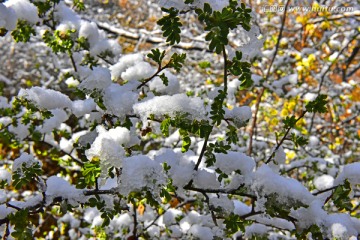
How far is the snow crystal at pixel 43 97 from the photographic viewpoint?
4.45ft

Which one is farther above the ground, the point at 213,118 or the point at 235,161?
the point at 213,118

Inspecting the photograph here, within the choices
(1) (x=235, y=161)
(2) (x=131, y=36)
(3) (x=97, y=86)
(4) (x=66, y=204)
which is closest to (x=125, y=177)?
(4) (x=66, y=204)

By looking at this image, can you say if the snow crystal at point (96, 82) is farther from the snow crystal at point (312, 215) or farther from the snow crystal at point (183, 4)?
the snow crystal at point (312, 215)

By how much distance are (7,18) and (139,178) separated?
1019 millimetres

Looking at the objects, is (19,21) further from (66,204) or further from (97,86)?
(66,204)

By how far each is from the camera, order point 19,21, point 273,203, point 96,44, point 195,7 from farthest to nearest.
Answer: point 96,44
point 19,21
point 273,203
point 195,7

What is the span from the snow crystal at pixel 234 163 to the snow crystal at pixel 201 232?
40 cm

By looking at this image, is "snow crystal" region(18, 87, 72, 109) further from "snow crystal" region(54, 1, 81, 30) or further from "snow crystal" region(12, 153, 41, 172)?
"snow crystal" region(54, 1, 81, 30)

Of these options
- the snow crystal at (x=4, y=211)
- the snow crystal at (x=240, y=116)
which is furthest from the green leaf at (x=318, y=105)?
the snow crystal at (x=4, y=211)

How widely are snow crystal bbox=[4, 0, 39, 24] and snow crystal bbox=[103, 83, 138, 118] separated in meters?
0.66

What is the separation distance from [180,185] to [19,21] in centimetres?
109

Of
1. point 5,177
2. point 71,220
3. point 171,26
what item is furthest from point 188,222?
point 71,220

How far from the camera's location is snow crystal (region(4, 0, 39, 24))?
1695 millimetres

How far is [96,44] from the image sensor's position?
201 cm
